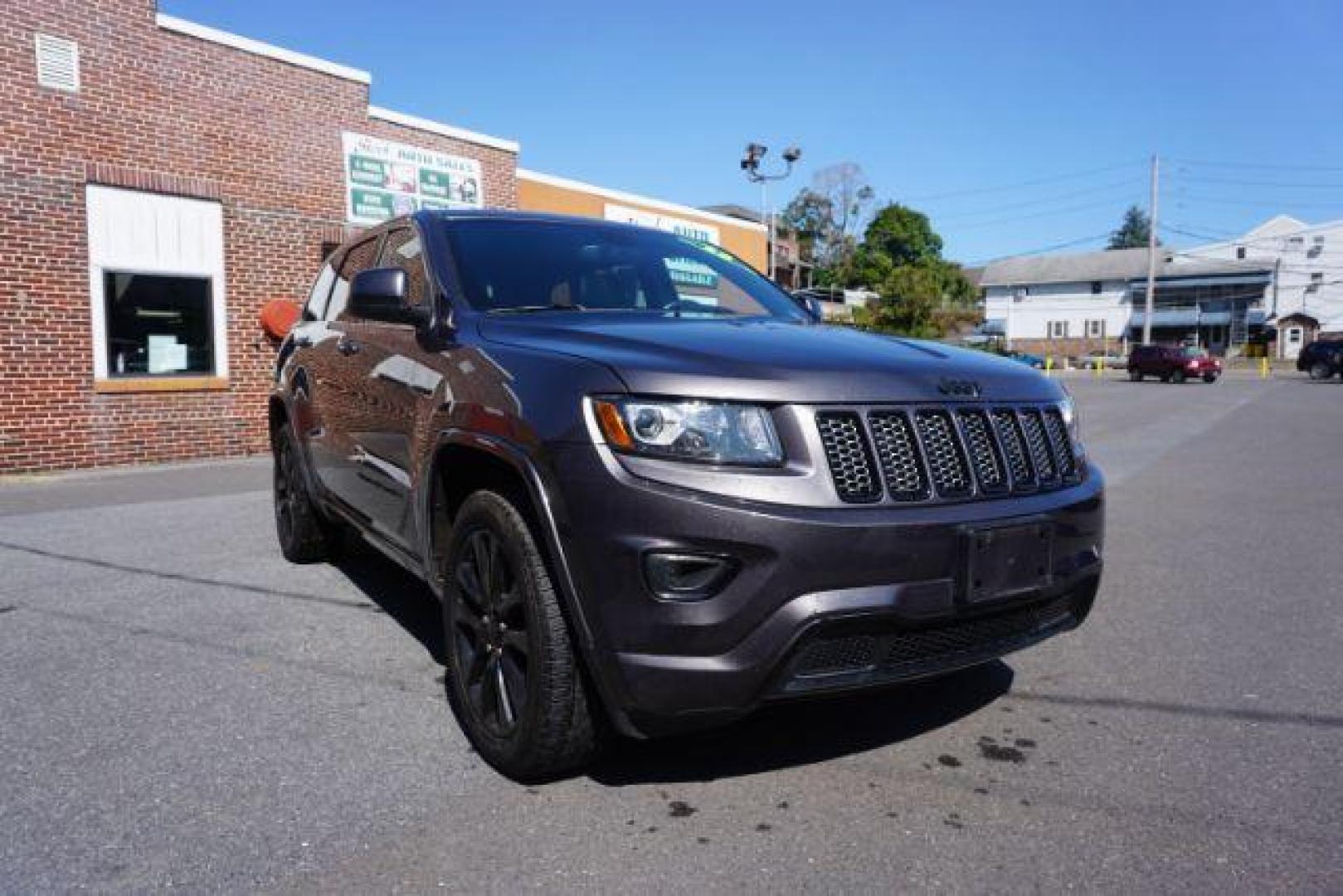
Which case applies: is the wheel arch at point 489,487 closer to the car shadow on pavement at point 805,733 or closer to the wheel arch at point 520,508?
the wheel arch at point 520,508

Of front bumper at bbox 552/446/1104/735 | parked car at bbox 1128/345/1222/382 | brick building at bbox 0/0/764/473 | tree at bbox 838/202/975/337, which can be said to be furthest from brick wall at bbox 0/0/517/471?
tree at bbox 838/202/975/337

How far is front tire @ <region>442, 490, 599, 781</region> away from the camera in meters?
2.61

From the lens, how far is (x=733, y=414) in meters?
2.48

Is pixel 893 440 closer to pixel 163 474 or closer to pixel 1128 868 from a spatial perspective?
pixel 1128 868

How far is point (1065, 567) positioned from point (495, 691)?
1719 millimetres

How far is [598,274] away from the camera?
3914 mm

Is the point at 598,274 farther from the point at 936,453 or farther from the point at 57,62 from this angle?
the point at 57,62

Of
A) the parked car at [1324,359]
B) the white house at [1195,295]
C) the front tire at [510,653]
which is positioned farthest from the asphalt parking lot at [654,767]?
the white house at [1195,295]

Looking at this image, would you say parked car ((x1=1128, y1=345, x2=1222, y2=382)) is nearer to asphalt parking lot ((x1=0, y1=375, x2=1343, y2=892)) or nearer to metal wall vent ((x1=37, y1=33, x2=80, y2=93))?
asphalt parking lot ((x1=0, y1=375, x2=1343, y2=892))

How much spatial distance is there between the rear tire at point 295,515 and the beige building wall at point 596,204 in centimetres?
763

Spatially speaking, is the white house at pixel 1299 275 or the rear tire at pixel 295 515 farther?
the white house at pixel 1299 275

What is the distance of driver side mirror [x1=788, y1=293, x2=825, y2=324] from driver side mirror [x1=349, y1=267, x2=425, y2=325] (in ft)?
5.56

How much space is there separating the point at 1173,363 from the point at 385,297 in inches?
1590

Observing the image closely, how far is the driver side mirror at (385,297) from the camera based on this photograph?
3.31m
